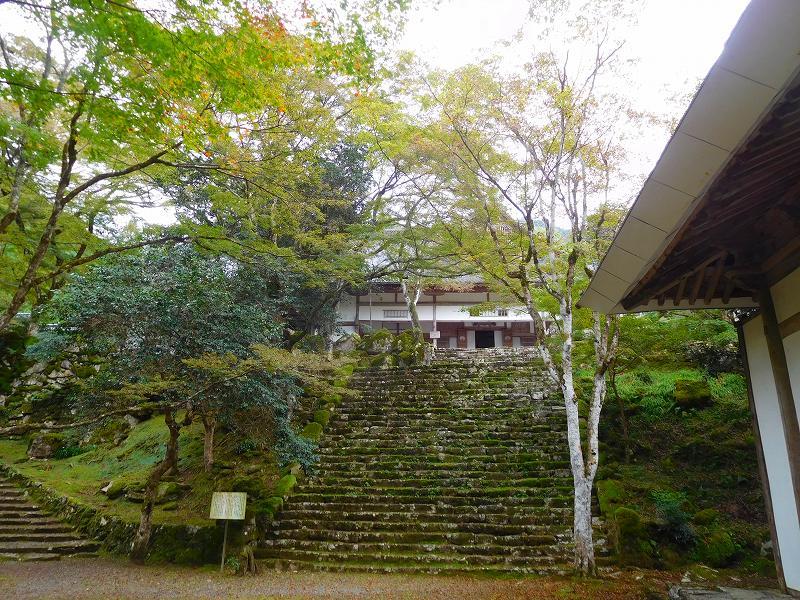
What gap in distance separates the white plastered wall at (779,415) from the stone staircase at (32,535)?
11222 millimetres

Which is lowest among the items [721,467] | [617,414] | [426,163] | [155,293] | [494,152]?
[721,467]

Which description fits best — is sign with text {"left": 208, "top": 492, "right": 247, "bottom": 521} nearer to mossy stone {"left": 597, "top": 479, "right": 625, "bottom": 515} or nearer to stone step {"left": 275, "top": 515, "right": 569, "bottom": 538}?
stone step {"left": 275, "top": 515, "right": 569, "bottom": 538}

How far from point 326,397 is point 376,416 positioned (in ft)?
5.17

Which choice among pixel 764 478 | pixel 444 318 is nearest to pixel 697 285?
pixel 764 478

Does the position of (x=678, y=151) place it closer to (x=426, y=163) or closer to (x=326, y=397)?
(x=426, y=163)

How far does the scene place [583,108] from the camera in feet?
27.7

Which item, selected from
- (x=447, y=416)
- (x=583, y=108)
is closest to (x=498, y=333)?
(x=447, y=416)

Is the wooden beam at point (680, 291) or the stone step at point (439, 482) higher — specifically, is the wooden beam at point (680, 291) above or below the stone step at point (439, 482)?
above

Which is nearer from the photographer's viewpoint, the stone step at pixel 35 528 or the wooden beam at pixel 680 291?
the wooden beam at pixel 680 291

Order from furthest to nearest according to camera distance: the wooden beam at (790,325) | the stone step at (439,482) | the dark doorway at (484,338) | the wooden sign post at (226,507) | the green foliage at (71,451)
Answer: the dark doorway at (484,338) < the green foliage at (71,451) < the stone step at (439,482) < the wooden sign post at (226,507) < the wooden beam at (790,325)

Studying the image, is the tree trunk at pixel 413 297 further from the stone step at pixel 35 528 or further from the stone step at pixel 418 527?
the stone step at pixel 35 528

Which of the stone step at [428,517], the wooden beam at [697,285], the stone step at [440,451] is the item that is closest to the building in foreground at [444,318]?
the stone step at [440,451]

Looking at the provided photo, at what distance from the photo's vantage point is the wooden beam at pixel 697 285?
467 centimetres

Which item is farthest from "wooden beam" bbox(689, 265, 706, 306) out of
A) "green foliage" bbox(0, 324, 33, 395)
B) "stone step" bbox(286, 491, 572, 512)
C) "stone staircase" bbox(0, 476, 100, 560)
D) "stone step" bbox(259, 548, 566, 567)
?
"green foliage" bbox(0, 324, 33, 395)
